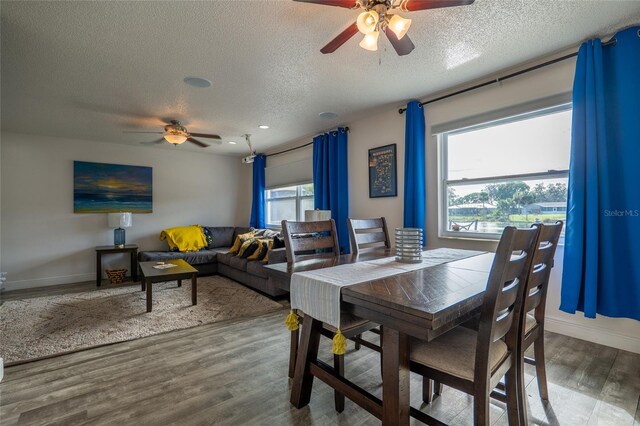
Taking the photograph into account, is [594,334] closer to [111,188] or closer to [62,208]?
[111,188]

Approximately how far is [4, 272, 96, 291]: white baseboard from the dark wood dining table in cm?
498

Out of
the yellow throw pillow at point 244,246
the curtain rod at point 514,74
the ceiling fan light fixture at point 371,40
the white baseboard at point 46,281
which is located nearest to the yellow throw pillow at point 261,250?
the yellow throw pillow at point 244,246

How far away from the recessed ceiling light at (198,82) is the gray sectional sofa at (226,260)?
2.05 metres

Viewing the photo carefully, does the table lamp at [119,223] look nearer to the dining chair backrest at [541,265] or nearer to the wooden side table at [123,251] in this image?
the wooden side table at [123,251]

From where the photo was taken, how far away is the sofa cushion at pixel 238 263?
4168mm

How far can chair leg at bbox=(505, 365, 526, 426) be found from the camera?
1.24 metres

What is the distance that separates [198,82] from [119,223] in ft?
10.3

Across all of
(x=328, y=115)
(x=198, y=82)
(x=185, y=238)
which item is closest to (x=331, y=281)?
(x=198, y=82)

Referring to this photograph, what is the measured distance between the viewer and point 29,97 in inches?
123

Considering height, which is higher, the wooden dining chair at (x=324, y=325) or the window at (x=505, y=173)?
the window at (x=505, y=173)

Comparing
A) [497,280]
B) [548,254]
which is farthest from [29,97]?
[548,254]

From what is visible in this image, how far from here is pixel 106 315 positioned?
3.06m

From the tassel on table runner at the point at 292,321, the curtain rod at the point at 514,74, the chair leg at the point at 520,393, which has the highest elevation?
the curtain rod at the point at 514,74
